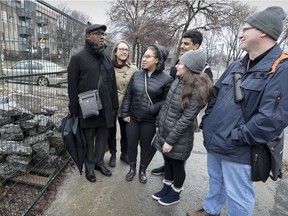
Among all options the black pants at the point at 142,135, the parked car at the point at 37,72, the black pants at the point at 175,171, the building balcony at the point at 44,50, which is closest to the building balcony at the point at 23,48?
the parked car at the point at 37,72

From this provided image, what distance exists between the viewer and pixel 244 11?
14.2 m

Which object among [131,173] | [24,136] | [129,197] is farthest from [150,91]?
[24,136]

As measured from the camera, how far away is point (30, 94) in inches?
100

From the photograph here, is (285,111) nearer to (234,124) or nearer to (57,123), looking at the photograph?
(234,124)

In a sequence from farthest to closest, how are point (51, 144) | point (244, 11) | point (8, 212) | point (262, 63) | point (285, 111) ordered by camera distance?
point (244, 11) → point (51, 144) → point (8, 212) → point (262, 63) → point (285, 111)

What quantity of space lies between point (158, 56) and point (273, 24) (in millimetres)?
1301

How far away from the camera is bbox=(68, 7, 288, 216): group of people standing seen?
1.55 m

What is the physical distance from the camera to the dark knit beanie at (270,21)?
154cm

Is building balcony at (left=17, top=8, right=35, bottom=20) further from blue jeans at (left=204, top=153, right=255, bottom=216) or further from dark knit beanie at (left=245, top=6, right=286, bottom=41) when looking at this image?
blue jeans at (left=204, top=153, right=255, bottom=216)

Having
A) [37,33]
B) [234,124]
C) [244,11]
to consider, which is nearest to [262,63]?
[234,124]

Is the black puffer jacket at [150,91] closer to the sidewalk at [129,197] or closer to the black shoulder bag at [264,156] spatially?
the sidewalk at [129,197]

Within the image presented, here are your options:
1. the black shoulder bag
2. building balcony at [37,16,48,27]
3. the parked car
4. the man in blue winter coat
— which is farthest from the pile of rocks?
the black shoulder bag

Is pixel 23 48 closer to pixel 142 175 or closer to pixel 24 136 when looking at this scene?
pixel 24 136

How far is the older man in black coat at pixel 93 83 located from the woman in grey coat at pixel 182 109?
75cm
